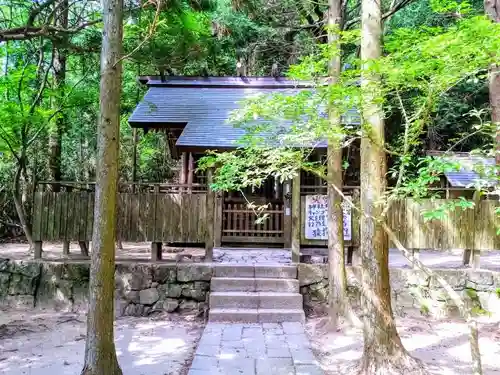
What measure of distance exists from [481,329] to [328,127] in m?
4.54

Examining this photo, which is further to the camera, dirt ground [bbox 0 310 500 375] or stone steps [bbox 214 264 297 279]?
stone steps [bbox 214 264 297 279]

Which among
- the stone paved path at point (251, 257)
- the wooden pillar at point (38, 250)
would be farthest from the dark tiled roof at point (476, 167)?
the wooden pillar at point (38, 250)

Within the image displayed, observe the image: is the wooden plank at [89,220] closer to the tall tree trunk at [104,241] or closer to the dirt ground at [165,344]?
the dirt ground at [165,344]

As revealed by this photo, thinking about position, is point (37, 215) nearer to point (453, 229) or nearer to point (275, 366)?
point (275, 366)

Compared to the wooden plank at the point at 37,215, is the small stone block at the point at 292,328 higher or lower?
lower

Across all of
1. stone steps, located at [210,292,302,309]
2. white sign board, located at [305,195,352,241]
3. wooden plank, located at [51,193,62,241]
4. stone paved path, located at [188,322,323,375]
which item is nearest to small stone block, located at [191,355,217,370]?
stone paved path, located at [188,322,323,375]

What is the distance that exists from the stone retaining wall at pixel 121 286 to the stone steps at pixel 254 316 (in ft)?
2.32

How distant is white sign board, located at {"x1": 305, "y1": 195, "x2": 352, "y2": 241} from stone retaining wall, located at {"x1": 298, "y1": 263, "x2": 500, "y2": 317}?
1.83 feet

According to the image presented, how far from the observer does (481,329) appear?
602cm

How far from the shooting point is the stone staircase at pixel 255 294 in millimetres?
5777

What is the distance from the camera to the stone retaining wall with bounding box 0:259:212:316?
6605 mm

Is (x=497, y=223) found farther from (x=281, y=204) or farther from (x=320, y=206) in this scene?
(x=281, y=204)

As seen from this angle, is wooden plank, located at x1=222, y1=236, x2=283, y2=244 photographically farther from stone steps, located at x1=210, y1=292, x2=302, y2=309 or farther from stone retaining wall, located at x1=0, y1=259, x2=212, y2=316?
stone steps, located at x1=210, y1=292, x2=302, y2=309

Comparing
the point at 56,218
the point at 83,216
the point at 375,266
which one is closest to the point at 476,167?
the point at 375,266
